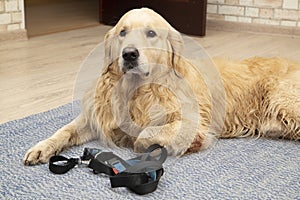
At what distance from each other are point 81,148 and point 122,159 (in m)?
0.26

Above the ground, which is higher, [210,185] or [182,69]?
[182,69]

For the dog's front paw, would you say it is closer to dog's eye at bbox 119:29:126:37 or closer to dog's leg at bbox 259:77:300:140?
dog's eye at bbox 119:29:126:37

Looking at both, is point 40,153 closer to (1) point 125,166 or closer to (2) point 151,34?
(1) point 125,166

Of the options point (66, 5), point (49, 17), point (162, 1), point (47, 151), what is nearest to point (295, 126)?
point (47, 151)

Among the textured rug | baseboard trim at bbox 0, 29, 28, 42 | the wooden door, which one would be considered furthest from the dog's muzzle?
the wooden door

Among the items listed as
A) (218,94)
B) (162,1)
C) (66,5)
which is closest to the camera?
(218,94)

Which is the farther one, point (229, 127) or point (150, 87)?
point (229, 127)

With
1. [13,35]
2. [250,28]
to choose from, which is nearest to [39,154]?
[13,35]

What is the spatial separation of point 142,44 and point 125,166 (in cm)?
42

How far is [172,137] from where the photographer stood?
1.82 meters

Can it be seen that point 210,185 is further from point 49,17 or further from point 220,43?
point 49,17

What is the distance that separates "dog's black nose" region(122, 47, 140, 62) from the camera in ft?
5.69

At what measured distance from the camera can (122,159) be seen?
1757mm

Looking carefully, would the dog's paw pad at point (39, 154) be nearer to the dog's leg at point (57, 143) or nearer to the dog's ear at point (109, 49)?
the dog's leg at point (57, 143)
